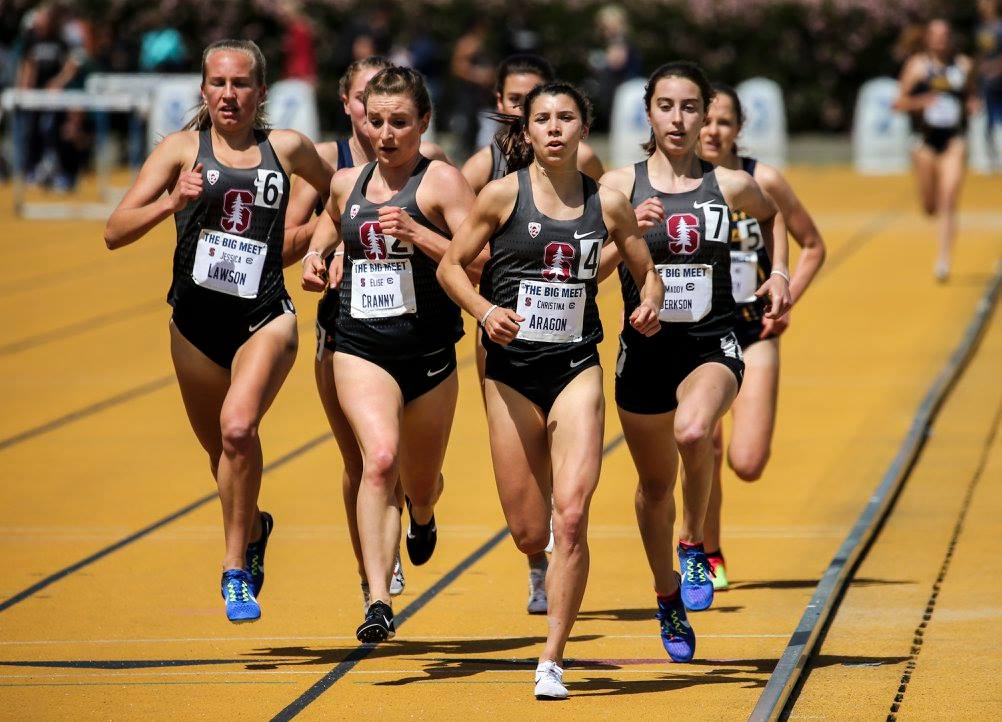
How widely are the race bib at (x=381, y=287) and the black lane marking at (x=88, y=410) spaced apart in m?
5.51

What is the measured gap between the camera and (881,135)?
96.8ft

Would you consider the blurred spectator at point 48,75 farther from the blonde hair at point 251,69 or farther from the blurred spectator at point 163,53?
the blonde hair at point 251,69

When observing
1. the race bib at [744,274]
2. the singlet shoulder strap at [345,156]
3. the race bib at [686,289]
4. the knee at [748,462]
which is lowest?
the knee at [748,462]

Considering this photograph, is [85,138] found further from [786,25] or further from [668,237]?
[668,237]

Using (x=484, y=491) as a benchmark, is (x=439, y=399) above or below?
above

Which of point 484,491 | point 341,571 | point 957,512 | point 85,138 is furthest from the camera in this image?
point 85,138

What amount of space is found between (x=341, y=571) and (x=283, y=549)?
0.65 m

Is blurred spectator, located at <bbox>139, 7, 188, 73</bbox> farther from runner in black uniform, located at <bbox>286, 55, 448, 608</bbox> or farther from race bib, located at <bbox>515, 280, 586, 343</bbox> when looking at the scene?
race bib, located at <bbox>515, 280, 586, 343</bbox>

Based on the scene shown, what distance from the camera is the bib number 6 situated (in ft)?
23.7

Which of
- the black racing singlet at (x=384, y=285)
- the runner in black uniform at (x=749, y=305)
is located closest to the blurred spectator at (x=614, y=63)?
the runner in black uniform at (x=749, y=305)

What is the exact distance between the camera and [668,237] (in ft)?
23.6

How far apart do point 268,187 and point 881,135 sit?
23.4 m

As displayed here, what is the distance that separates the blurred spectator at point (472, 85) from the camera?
88.1 ft

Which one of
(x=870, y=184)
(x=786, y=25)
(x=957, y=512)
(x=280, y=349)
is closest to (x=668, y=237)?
(x=280, y=349)
